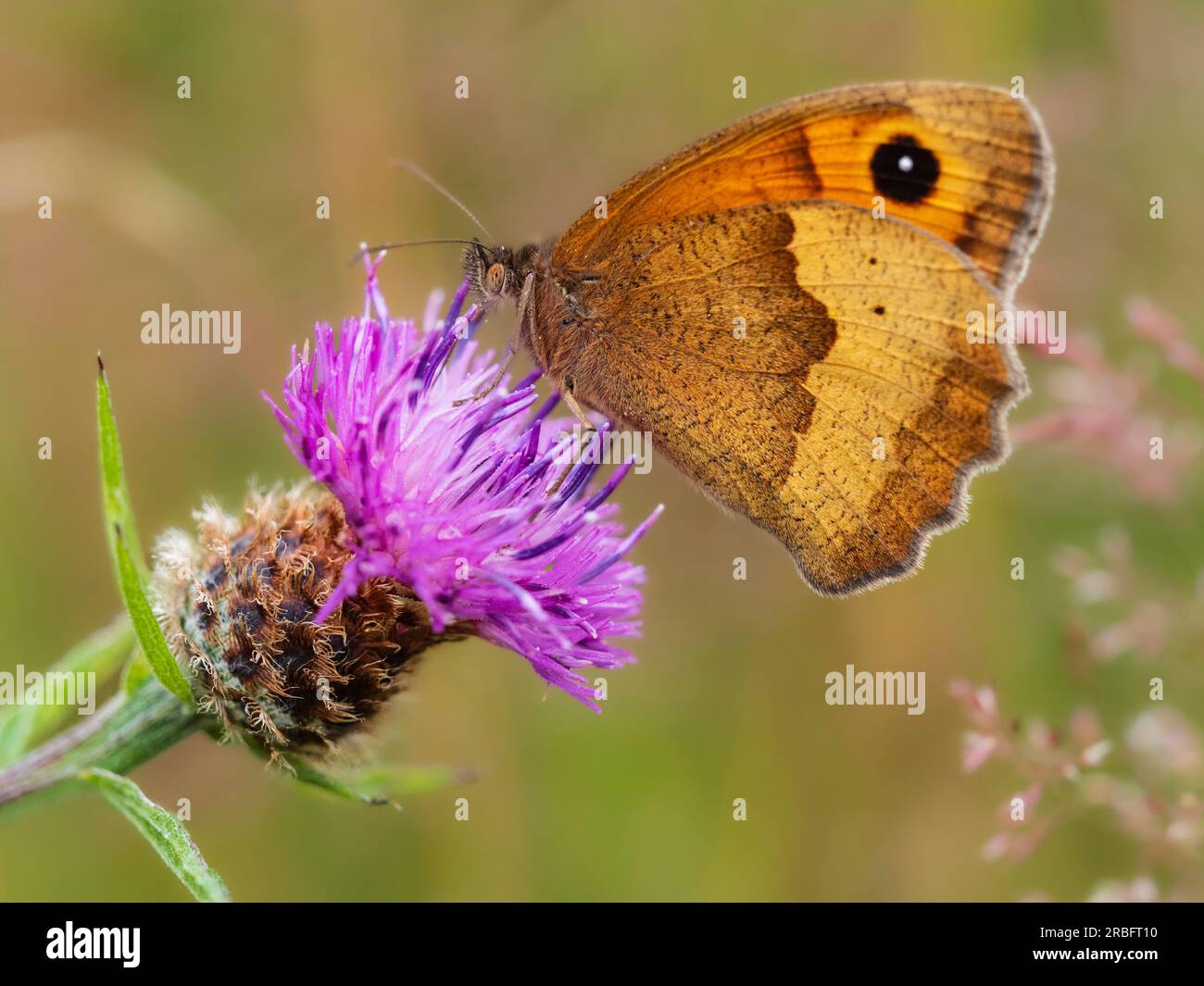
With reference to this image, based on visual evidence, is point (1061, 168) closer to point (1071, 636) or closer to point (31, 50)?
point (1071, 636)

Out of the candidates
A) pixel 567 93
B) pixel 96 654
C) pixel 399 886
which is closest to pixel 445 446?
pixel 96 654

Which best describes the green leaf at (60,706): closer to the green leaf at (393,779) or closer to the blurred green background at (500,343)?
the green leaf at (393,779)

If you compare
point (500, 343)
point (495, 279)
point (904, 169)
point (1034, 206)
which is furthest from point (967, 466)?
point (500, 343)

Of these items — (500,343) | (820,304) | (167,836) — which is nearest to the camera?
(167,836)

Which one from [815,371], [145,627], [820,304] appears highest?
[820,304]

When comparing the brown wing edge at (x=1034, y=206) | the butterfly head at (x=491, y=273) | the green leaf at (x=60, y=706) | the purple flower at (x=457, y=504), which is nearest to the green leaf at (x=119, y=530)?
the purple flower at (x=457, y=504)

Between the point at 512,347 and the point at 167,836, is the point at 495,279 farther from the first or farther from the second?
the point at 167,836

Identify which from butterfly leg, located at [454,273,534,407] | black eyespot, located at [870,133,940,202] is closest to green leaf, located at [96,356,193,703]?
butterfly leg, located at [454,273,534,407]
